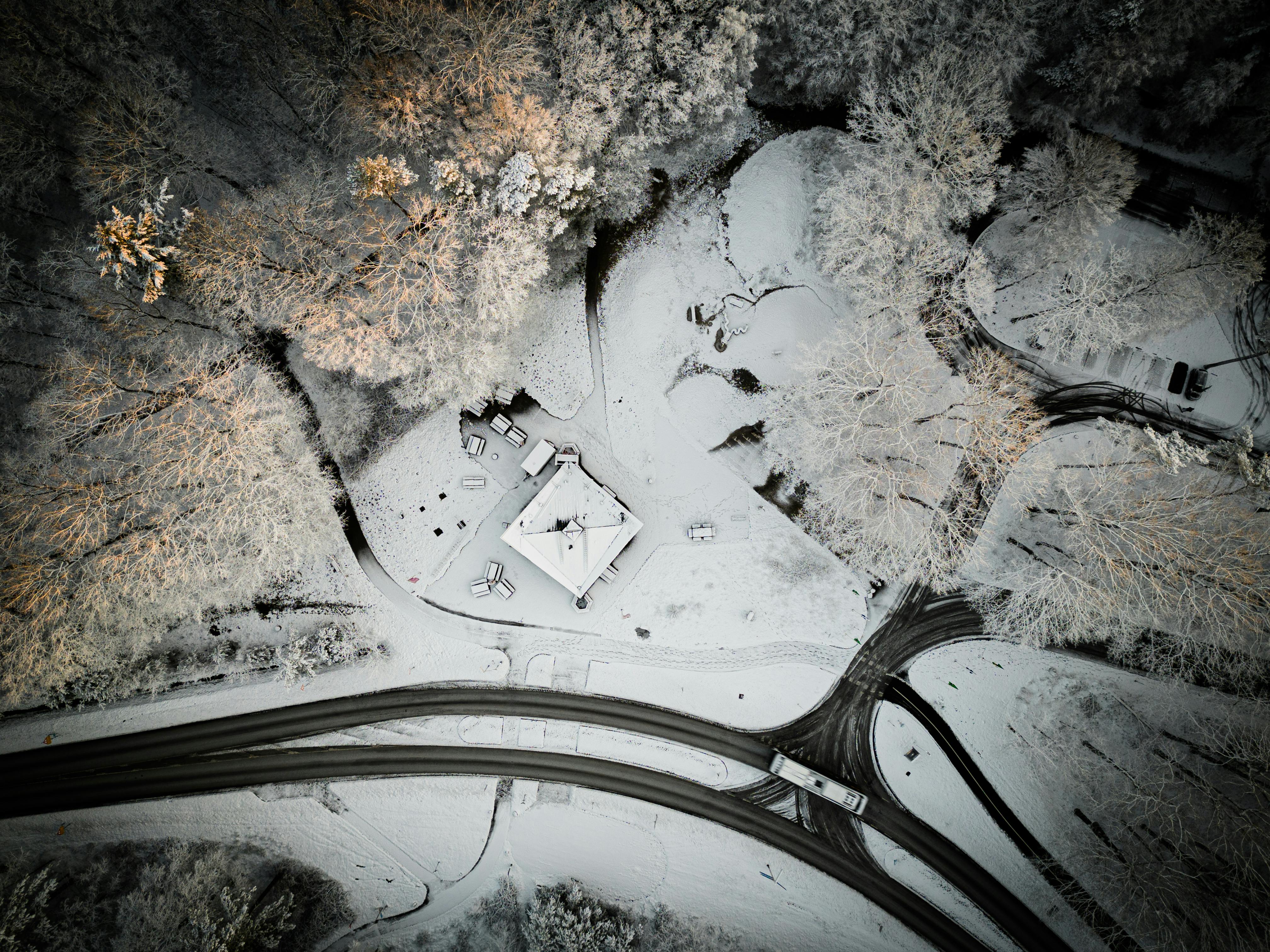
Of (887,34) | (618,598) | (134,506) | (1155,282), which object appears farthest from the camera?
(618,598)

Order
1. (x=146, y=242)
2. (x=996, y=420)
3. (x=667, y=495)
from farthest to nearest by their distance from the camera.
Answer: (x=667, y=495) < (x=996, y=420) < (x=146, y=242)

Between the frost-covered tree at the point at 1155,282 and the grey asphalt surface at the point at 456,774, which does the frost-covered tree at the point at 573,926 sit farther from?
the frost-covered tree at the point at 1155,282

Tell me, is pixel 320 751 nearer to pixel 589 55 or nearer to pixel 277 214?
pixel 277 214

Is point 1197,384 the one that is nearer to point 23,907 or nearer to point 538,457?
point 538,457

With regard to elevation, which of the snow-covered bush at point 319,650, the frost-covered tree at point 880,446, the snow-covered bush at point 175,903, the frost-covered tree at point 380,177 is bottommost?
the snow-covered bush at point 175,903

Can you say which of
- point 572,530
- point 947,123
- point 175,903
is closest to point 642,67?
point 947,123

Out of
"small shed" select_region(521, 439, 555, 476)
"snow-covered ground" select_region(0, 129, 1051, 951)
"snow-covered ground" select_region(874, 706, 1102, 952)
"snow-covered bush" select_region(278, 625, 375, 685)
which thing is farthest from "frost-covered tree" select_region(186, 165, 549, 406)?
"snow-covered ground" select_region(874, 706, 1102, 952)

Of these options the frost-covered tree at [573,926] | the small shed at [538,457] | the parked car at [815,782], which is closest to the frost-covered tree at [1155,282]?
the parked car at [815,782]
